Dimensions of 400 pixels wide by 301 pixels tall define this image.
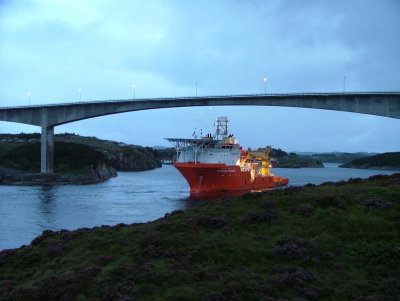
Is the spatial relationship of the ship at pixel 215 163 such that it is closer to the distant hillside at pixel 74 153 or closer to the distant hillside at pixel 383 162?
the distant hillside at pixel 74 153

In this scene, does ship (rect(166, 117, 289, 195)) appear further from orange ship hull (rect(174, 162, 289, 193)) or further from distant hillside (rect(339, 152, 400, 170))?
distant hillside (rect(339, 152, 400, 170))

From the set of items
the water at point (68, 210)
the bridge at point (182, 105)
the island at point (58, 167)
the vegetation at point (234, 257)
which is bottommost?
the water at point (68, 210)

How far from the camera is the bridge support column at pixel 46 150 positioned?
6812 cm

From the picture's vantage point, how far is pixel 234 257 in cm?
→ 995

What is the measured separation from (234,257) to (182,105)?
2126 inches

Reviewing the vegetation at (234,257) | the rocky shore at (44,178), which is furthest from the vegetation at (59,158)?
the vegetation at (234,257)

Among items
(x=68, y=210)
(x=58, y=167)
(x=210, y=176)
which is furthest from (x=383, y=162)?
(x=68, y=210)

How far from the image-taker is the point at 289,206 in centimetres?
1398

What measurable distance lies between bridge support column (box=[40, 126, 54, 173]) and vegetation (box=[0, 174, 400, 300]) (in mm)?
57530

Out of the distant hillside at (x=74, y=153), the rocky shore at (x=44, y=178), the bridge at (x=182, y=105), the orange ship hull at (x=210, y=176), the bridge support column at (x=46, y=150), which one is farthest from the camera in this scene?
the distant hillside at (x=74, y=153)

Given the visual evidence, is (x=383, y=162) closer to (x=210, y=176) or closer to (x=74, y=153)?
(x=74, y=153)

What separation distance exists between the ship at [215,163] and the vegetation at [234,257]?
114 feet

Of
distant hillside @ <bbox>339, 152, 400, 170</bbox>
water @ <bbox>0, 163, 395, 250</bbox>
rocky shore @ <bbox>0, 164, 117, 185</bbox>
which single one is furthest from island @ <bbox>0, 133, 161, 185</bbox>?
distant hillside @ <bbox>339, 152, 400, 170</bbox>

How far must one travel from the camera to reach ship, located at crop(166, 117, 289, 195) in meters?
49.4
